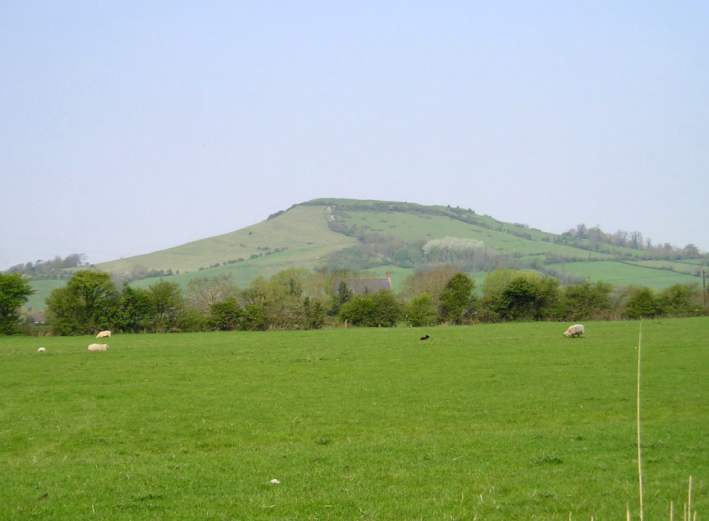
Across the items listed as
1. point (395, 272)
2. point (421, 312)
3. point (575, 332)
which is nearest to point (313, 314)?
point (421, 312)

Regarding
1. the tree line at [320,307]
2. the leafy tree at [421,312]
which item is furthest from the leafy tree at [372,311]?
the leafy tree at [421,312]

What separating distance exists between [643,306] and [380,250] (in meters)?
86.6

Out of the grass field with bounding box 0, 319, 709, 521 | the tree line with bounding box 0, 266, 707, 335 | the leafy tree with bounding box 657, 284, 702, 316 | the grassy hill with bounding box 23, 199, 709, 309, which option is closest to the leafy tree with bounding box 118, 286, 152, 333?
the tree line with bounding box 0, 266, 707, 335

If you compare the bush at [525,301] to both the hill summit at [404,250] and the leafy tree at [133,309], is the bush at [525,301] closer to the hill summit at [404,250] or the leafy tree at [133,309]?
the leafy tree at [133,309]

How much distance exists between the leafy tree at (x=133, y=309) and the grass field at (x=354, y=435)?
31.1 m

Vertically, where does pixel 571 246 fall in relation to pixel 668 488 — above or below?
above

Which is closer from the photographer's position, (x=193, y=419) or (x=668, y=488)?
(x=668, y=488)

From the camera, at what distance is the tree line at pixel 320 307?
65.2 meters

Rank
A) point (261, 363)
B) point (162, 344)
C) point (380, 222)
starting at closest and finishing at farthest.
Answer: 1. point (261, 363)
2. point (162, 344)
3. point (380, 222)

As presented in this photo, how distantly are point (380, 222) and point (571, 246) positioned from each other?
157 ft

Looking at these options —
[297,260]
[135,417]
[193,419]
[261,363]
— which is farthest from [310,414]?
[297,260]

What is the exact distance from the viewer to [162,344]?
151 ft

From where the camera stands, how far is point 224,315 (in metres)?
66.5

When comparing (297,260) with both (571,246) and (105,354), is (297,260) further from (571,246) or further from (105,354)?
(105,354)
